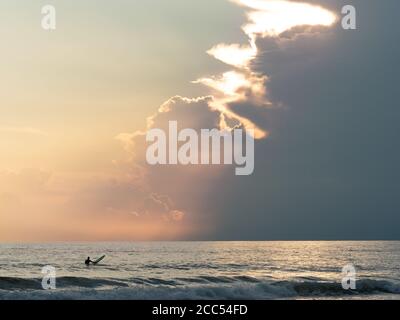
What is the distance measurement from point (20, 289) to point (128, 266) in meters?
26.6

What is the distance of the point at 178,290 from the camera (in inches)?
1547

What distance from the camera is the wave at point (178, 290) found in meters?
35.4

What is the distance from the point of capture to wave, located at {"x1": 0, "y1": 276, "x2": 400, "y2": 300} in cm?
3544

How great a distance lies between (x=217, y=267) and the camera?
6444 centimetres
